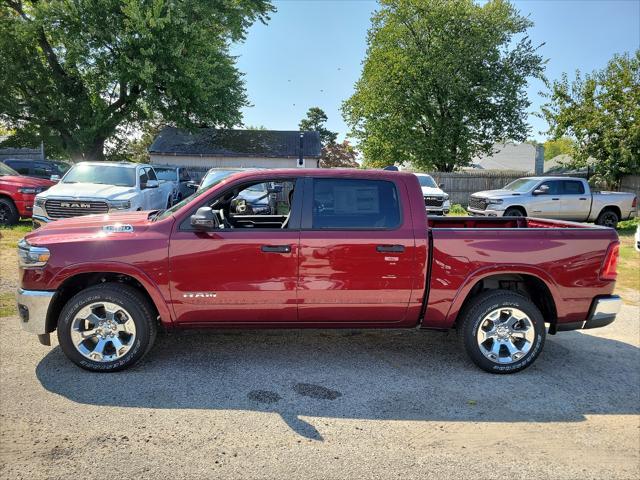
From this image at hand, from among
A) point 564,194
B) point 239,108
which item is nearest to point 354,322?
point 564,194

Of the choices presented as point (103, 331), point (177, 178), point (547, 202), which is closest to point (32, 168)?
point (177, 178)

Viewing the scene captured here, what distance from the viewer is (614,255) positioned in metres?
4.42

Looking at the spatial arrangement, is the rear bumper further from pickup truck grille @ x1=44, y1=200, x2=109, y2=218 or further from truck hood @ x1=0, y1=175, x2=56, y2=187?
truck hood @ x1=0, y1=175, x2=56, y2=187

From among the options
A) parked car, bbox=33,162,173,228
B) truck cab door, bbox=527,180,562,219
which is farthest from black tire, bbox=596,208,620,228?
parked car, bbox=33,162,173,228

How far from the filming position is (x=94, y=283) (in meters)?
4.39

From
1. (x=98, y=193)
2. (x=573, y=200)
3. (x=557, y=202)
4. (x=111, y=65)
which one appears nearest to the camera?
(x=98, y=193)

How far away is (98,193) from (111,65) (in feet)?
48.3

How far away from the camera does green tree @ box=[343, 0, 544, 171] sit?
31.3 meters

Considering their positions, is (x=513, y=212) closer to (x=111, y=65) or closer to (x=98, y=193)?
(x=98, y=193)

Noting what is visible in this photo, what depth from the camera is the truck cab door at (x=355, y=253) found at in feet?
13.8

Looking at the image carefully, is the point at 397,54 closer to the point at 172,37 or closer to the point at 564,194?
the point at 172,37

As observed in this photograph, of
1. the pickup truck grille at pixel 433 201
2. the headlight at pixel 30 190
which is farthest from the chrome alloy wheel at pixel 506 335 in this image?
the pickup truck grille at pixel 433 201

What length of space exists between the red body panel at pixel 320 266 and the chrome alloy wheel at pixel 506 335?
33 cm

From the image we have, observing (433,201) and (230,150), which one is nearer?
(433,201)
